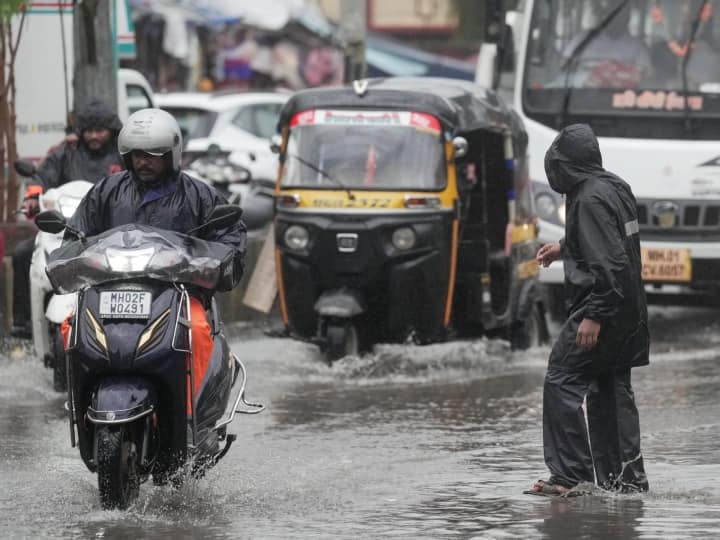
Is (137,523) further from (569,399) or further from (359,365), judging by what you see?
(359,365)

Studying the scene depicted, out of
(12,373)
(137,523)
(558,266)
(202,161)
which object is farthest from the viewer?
(202,161)

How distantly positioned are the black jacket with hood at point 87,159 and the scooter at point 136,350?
4284 mm

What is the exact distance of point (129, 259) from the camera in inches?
300

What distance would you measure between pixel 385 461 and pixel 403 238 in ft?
12.3

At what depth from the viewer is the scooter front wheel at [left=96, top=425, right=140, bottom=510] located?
24.2 ft

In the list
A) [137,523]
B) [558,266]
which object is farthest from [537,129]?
[137,523]

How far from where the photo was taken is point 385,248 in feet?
42.2

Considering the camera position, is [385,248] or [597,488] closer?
[597,488]

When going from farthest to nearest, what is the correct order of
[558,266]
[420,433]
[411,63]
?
[411,63] → [558,266] → [420,433]

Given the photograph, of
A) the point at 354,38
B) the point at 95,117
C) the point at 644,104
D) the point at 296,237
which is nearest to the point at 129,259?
the point at 95,117

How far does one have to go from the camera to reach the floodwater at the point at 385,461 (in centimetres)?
752

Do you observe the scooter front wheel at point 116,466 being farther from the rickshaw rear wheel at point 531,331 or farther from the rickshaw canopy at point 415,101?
the rickshaw rear wheel at point 531,331

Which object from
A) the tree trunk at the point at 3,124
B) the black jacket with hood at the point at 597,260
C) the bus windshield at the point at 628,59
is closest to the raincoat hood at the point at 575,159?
the black jacket with hood at the point at 597,260

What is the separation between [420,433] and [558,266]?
529 centimetres
